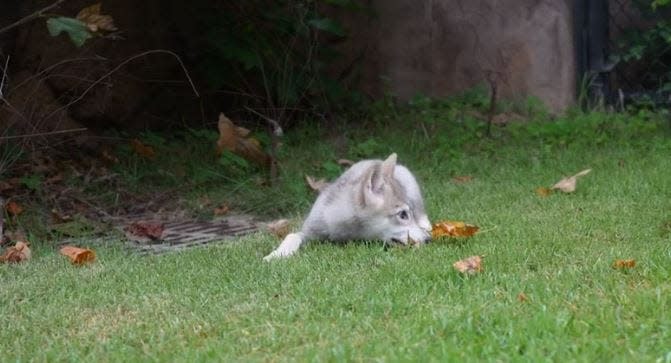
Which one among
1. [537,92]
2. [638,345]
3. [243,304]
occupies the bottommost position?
[537,92]

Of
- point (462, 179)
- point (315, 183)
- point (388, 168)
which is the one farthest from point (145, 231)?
point (462, 179)

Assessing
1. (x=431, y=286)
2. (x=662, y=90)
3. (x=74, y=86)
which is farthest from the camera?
(x=662, y=90)

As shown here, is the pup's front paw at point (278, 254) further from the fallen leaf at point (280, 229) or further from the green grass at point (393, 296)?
the fallen leaf at point (280, 229)

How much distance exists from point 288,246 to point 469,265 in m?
A: 1.36

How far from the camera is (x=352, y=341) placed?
3.87 metres

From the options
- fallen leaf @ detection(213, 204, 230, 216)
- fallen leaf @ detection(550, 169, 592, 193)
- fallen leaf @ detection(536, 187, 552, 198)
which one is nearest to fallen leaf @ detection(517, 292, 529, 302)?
fallen leaf @ detection(536, 187, 552, 198)

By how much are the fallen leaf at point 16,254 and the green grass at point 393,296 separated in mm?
139

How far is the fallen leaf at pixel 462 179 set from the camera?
27.5ft

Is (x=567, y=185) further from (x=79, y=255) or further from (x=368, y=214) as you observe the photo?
(x=79, y=255)

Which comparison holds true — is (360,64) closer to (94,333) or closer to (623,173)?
(623,173)

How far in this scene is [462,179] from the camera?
27.8 feet

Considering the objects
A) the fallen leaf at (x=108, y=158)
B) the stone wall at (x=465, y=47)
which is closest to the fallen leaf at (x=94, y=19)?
the fallen leaf at (x=108, y=158)

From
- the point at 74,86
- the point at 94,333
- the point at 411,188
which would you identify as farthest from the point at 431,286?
the point at 74,86

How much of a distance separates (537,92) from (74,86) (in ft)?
14.7
